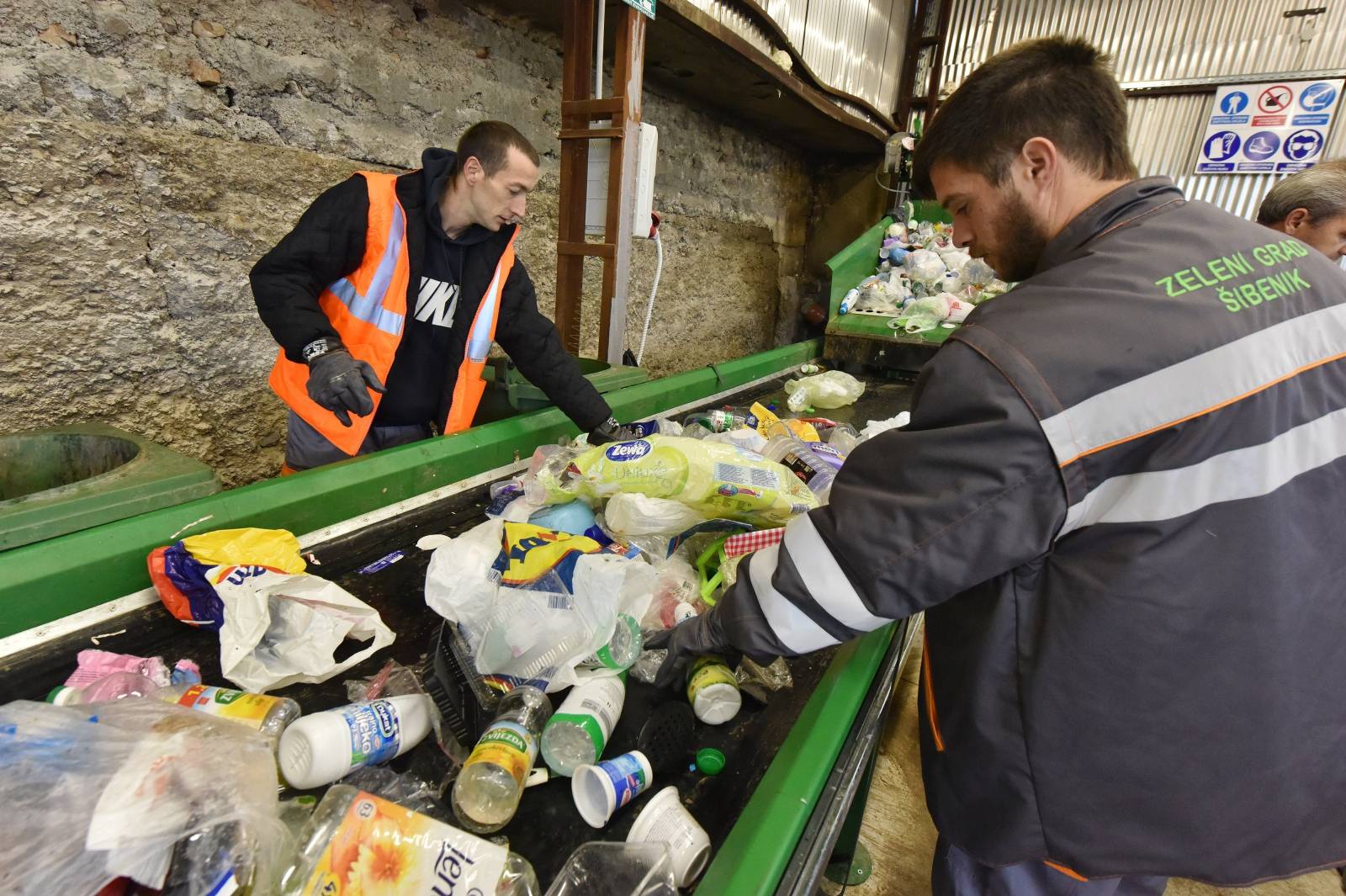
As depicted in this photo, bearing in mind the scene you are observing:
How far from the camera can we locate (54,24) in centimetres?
188

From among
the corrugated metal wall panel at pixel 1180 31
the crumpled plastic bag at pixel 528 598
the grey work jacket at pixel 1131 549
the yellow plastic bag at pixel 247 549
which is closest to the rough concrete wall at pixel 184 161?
the yellow plastic bag at pixel 247 549

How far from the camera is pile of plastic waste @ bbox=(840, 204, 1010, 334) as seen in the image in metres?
3.91

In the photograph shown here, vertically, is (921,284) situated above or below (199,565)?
above

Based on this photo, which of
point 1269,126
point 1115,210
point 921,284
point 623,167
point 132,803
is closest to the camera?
point 132,803

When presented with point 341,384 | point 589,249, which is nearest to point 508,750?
point 341,384

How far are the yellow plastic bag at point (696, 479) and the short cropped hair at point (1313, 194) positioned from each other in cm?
193

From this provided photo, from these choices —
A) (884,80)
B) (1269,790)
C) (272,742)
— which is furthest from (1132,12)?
(272,742)

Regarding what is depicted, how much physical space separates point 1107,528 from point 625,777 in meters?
0.68

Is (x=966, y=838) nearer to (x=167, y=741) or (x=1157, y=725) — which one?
(x=1157, y=725)

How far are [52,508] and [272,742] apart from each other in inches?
25.9

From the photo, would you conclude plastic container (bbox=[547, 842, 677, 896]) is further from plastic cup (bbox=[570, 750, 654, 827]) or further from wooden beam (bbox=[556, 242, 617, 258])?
wooden beam (bbox=[556, 242, 617, 258])

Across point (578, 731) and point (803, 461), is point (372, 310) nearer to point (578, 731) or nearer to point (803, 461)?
point (803, 461)

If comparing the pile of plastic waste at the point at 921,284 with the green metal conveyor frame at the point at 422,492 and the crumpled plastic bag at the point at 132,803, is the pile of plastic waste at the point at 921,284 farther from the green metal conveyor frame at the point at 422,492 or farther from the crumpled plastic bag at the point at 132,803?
the crumpled plastic bag at the point at 132,803

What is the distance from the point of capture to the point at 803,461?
1759 mm
